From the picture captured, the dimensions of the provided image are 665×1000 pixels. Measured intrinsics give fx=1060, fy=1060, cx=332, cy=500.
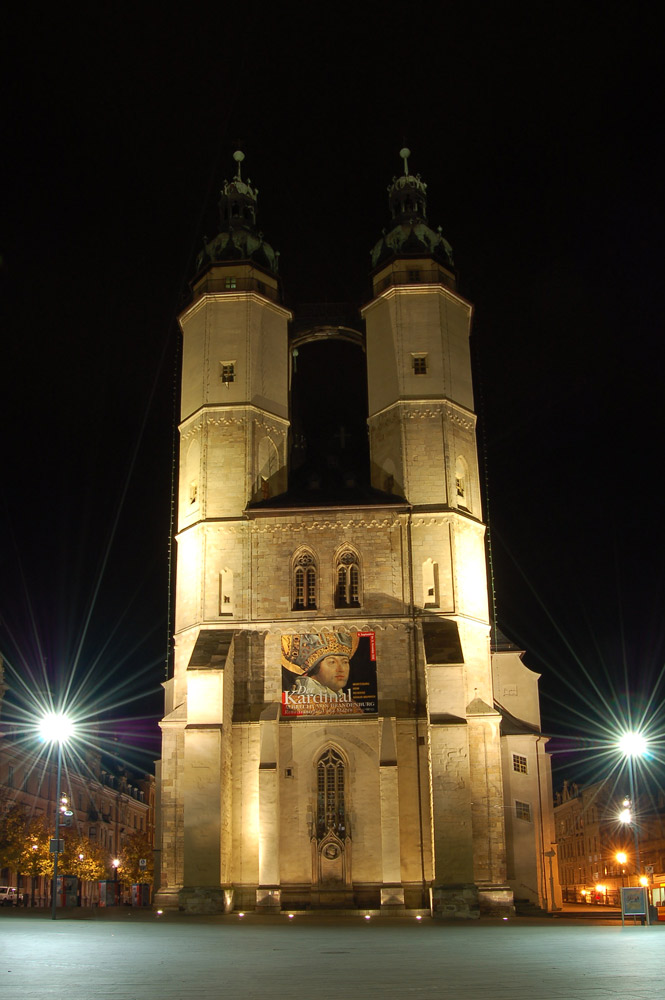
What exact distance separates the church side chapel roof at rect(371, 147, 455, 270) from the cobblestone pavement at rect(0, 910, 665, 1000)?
109ft

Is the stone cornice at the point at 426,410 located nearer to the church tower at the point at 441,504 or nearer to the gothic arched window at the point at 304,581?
the church tower at the point at 441,504

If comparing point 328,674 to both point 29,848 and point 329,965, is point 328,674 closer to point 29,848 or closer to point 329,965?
point 329,965

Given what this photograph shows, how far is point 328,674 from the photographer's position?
40.1m

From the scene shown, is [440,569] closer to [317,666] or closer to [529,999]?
[317,666]

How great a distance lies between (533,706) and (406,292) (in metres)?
19.7

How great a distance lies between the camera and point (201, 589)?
41.9 metres

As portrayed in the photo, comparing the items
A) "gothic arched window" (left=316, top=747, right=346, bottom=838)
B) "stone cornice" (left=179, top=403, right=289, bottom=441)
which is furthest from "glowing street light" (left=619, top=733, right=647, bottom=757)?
"stone cornice" (left=179, top=403, right=289, bottom=441)

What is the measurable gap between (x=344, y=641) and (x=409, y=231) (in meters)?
20.3

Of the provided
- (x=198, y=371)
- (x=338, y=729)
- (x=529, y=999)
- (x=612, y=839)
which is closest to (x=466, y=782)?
(x=338, y=729)

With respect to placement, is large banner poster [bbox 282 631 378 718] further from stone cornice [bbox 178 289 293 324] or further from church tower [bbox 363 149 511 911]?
stone cornice [bbox 178 289 293 324]

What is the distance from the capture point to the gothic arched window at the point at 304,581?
41.5 m

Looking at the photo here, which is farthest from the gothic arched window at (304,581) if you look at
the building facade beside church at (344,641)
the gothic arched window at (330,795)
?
the gothic arched window at (330,795)

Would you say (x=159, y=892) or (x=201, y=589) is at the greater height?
(x=201, y=589)

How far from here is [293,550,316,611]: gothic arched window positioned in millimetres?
41531
